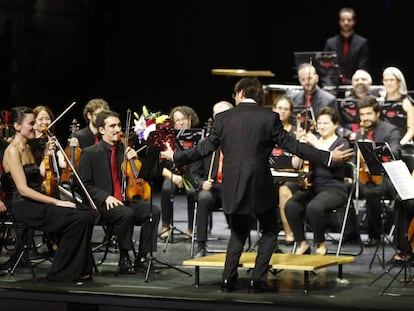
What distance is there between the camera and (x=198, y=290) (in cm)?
703

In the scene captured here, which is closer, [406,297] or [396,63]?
[406,297]

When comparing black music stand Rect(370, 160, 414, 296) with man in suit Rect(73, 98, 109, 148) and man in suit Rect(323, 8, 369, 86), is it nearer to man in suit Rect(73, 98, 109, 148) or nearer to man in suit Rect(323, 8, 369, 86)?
man in suit Rect(73, 98, 109, 148)

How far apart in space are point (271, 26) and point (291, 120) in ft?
11.0

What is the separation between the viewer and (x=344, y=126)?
9891mm

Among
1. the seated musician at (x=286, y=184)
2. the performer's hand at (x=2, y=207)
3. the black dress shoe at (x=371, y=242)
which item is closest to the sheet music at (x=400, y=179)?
the seated musician at (x=286, y=184)

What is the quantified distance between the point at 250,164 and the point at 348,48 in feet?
14.9

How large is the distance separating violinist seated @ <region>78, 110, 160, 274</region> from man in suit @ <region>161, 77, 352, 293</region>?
39.0 inches

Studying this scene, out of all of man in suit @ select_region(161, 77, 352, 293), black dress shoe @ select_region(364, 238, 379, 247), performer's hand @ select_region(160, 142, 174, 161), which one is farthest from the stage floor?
performer's hand @ select_region(160, 142, 174, 161)

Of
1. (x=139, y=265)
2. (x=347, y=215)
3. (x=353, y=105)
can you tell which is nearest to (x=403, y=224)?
(x=347, y=215)

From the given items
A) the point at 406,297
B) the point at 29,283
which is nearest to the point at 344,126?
the point at 406,297

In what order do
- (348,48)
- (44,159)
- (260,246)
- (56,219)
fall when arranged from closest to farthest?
(260,246), (56,219), (44,159), (348,48)

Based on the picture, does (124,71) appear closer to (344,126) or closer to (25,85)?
(25,85)

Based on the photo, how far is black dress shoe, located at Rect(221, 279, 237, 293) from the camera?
22.6ft

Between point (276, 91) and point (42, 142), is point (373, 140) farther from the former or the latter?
point (42, 142)
